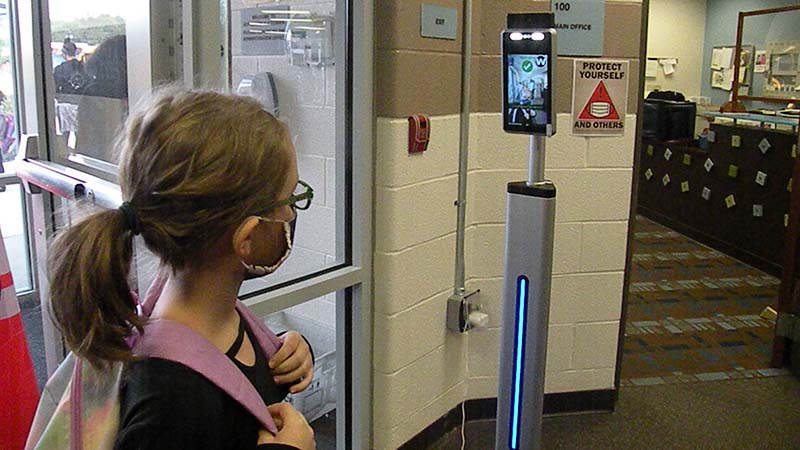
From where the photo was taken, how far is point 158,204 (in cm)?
93

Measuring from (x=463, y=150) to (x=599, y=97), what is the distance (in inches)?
23.1

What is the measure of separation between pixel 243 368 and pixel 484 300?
6.27 ft

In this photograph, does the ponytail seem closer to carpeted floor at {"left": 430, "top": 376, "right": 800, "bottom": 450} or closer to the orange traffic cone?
the orange traffic cone

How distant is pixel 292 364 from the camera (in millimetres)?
1149

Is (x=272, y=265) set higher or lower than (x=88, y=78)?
lower

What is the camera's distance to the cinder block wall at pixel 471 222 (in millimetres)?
2363

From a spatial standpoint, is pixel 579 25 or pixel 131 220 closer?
pixel 131 220

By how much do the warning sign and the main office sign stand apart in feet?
0.18

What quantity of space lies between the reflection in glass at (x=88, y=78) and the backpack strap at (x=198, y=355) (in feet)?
3.82

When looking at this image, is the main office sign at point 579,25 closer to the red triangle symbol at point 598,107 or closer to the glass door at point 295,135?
the red triangle symbol at point 598,107

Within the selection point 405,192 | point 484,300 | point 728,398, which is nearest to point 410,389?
point 484,300

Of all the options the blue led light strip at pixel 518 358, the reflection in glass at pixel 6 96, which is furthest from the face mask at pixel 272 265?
the reflection in glass at pixel 6 96

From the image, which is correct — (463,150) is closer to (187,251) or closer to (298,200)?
(298,200)

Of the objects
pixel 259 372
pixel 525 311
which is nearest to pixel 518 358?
pixel 525 311
